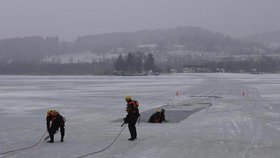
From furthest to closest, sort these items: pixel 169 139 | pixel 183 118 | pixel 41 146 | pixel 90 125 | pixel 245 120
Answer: pixel 183 118 < pixel 245 120 < pixel 90 125 < pixel 169 139 < pixel 41 146

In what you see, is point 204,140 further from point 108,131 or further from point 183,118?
point 183,118

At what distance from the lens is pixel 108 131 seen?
1906cm

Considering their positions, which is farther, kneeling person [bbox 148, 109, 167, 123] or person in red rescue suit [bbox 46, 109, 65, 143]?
kneeling person [bbox 148, 109, 167, 123]

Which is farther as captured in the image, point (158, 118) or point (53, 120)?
point (158, 118)

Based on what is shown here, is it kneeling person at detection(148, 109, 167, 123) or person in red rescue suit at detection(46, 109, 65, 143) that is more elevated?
person in red rescue suit at detection(46, 109, 65, 143)

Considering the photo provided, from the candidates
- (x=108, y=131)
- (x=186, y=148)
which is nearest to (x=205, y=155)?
(x=186, y=148)

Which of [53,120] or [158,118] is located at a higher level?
[53,120]

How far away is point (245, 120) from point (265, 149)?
8337 mm

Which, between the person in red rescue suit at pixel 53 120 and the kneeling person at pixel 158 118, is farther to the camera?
the kneeling person at pixel 158 118

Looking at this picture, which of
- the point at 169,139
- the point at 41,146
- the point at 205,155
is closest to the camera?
the point at 205,155

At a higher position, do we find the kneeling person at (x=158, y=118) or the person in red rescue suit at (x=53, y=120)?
the person in red rescue suit at (x=53, y=120)

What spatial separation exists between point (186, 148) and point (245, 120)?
873 centimetres

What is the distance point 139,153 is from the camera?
13766 millimetres

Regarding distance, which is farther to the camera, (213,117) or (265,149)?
(213,117)
